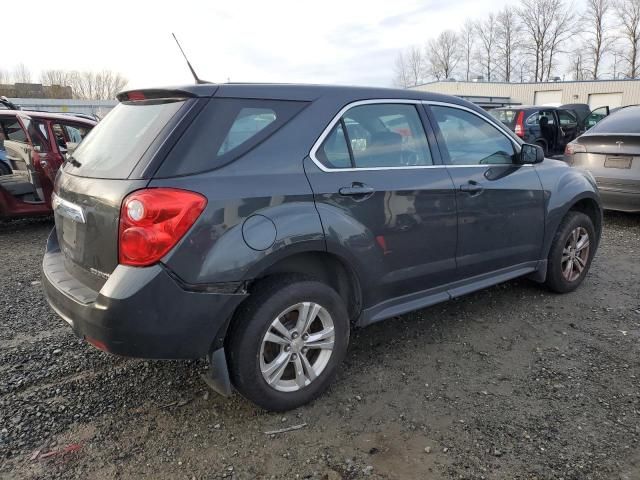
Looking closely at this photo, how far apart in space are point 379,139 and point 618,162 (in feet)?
16.1

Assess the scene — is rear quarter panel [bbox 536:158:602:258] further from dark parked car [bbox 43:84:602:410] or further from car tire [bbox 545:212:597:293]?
dark parked car [bbox 43:84:602:410]

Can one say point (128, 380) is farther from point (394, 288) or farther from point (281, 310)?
point (394, 288)

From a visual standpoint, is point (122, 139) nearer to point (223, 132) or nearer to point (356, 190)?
point (223, 132)

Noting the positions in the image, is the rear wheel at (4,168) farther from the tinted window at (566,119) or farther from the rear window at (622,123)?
the tinted window at (566,119)

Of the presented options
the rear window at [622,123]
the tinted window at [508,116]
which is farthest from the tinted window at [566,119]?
the rear window at [622,123]

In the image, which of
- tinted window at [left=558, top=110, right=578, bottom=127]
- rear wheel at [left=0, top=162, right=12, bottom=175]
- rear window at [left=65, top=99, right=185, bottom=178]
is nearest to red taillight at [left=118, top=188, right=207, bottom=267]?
rear window at [left=65, top=99, right=185, bottom=178]

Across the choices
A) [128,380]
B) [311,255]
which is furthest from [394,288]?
[128,380]

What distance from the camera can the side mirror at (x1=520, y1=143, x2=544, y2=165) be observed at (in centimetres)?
373

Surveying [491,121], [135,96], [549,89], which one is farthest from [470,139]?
[549,89]

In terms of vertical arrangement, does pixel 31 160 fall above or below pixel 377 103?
below

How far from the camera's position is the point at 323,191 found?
2.60 metres

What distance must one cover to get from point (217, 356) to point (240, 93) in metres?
1.33

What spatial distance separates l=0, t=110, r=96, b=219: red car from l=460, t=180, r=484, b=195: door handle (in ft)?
18.4

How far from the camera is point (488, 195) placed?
3443 mm
